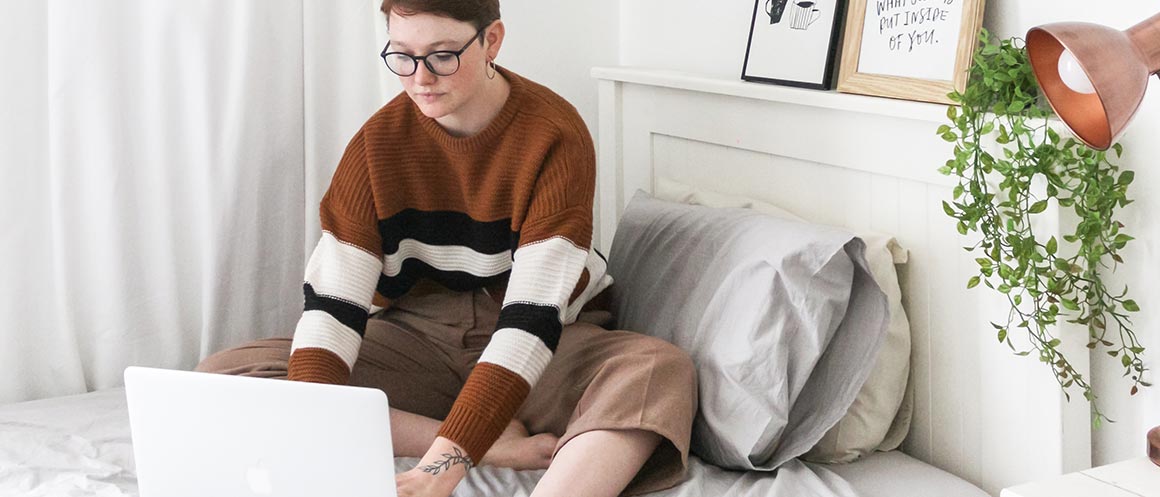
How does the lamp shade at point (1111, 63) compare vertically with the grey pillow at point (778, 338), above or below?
above

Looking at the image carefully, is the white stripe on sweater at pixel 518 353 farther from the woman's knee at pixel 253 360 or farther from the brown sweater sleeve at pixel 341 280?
the woman's knee at pixel 253 360

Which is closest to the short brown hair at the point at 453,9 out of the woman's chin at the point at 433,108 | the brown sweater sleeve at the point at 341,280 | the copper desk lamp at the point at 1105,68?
the woman's chin at the point at 433,108

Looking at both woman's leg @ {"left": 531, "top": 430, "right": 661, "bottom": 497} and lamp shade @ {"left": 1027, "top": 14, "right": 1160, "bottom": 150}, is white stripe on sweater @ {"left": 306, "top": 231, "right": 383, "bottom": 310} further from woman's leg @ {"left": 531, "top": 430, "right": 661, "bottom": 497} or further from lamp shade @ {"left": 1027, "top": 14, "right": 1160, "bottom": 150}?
lamp shade @ {"left": 1027, "top": 14, "right": 1160, "bottom": 150}

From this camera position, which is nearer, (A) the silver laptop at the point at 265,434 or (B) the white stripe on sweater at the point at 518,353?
(A) the silver laptop at the point at 265,434

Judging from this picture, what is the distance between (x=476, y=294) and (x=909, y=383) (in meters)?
0.64

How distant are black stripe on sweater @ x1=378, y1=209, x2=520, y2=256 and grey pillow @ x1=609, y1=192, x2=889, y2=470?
295 mm

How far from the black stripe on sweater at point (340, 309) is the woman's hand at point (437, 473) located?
0.29 m

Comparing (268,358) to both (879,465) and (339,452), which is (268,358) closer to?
(339,452)

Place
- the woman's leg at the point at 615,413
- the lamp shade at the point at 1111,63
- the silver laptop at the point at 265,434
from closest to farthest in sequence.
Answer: the lamp shade at the point at 1111,63, the silver laptop at the point at 265,434, the woman's leg at the point at 615,413

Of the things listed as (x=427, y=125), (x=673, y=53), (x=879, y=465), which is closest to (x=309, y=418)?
(x=427, y=125)

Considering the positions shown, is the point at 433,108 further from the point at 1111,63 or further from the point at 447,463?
the point at 1111,63

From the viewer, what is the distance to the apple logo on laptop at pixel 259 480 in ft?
3.87

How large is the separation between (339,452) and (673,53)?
4.00ft

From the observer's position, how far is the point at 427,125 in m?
1.72
